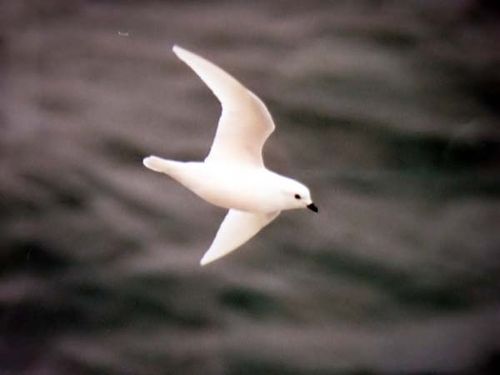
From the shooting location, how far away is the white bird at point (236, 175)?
111 centimetres

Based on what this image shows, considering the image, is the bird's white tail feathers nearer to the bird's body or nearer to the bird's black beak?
the bird's body

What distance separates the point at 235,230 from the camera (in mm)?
1133

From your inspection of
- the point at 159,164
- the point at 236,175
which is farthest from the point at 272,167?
the point at 159,164

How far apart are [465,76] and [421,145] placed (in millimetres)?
129

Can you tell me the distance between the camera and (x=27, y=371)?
1.11 m

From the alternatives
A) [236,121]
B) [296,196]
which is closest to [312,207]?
[296,196]

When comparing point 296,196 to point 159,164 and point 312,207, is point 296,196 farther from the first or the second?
point 159,164

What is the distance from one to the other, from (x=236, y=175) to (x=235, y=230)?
8cm

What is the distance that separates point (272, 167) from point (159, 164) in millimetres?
170

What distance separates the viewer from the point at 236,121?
1115 mm

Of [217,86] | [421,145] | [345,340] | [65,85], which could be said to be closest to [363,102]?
[421,145]

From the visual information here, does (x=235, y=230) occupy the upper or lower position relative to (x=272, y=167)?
lower

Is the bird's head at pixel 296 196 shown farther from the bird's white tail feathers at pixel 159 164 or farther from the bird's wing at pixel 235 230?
the bird's white tail feathers at pixel 159 164

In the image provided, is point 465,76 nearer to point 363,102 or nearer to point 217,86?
point 363,102
